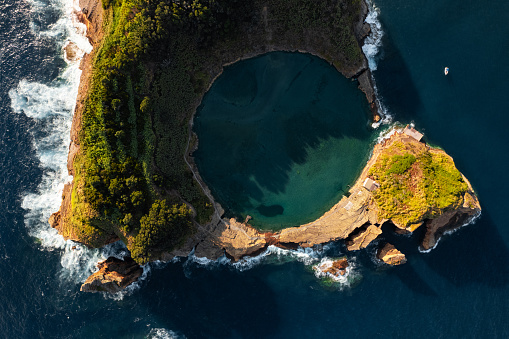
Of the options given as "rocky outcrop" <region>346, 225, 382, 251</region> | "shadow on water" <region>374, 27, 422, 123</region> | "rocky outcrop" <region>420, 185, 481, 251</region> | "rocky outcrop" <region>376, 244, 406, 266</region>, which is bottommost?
"rocky outcrop" <region>376, 244, 406, 266</region>

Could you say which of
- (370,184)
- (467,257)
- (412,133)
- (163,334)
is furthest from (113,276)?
(467,257)

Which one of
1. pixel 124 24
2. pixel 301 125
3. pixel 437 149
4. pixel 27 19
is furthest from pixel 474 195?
pixel 27 19

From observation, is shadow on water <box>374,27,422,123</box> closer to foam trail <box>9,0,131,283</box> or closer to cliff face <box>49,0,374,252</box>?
cliff face <box>49,0,374,252</box>

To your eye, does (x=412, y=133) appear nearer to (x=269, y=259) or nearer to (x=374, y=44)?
(x=374, y=44)

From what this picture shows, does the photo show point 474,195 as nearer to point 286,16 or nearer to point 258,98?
point 258,98

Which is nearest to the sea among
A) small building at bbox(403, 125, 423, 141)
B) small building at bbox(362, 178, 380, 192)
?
small building at bbox(403, 125, 423, 141)

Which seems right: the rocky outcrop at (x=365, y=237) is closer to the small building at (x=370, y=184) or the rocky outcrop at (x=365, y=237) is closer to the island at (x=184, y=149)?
the island at (x=184, y=149)
